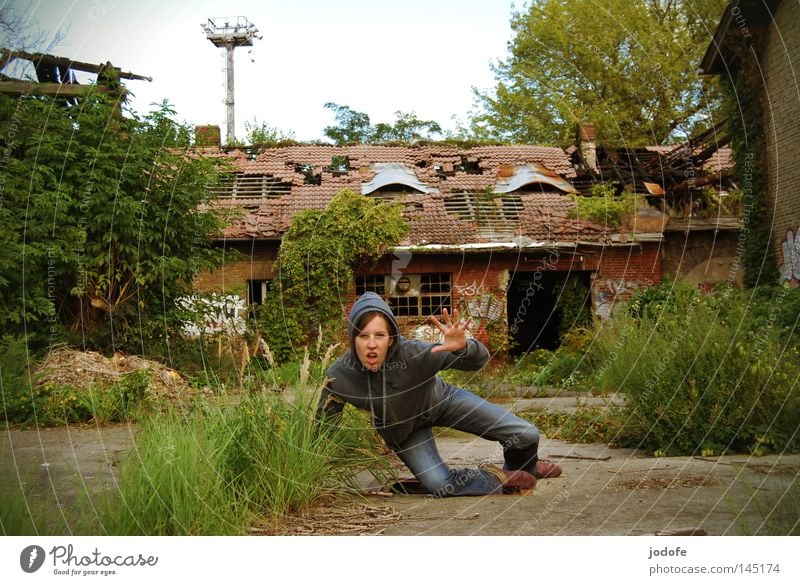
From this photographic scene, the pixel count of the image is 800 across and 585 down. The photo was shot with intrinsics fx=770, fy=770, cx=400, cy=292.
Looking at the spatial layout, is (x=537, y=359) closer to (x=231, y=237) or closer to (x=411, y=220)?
(x=411, y=220)

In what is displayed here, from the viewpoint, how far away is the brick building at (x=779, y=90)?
8008mm

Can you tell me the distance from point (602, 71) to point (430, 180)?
4.82 ft

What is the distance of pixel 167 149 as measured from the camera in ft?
20.4

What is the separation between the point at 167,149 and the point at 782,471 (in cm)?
491

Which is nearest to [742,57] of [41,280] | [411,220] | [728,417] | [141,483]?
[411,220]

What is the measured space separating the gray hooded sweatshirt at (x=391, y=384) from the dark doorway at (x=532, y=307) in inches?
247

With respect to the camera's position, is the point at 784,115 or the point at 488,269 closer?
the point at 488,269

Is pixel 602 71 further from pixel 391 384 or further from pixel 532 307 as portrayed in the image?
pixel 532 307

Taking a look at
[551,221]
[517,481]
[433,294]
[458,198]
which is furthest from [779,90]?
[517,481]

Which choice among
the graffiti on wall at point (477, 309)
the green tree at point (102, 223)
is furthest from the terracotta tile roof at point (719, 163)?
the green tree at point (102, 223)

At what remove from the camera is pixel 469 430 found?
3.79m

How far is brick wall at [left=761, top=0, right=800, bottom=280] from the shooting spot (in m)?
7.94

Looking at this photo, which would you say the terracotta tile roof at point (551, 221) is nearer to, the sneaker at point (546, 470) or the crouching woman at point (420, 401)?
the sneaker at point (546, 470)

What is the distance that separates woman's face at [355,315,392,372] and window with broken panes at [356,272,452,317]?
319cm
